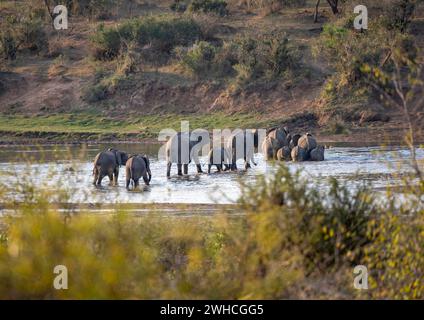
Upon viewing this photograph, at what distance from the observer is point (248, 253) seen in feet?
26.5

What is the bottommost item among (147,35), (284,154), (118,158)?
(118,158)

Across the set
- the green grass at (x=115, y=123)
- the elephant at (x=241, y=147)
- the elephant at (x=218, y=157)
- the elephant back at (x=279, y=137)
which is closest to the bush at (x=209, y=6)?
the green grass at (x=115, y=123)

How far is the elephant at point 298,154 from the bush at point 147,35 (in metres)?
13.8

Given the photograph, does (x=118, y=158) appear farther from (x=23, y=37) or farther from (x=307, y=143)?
(x=23, y=37)

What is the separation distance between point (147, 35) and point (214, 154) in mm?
15080

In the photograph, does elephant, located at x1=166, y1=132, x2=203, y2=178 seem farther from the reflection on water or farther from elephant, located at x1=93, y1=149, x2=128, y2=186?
elephant, located at x1=93, y1=149, x2=128, y2=186

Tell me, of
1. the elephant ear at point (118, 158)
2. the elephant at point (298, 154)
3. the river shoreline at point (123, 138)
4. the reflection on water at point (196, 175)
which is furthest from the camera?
the river shoreline at point (123, 138)

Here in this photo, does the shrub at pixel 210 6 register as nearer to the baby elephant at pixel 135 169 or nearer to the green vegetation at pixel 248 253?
the baby elephant at pixel 135 169

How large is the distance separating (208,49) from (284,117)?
18.5 ft

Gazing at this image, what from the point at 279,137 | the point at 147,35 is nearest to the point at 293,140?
the point at 279,137

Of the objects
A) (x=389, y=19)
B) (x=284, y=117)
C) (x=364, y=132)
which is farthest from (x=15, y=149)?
(x=389, y=19)

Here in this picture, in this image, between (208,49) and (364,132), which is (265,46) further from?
(364,132)

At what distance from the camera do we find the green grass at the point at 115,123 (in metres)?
27.8

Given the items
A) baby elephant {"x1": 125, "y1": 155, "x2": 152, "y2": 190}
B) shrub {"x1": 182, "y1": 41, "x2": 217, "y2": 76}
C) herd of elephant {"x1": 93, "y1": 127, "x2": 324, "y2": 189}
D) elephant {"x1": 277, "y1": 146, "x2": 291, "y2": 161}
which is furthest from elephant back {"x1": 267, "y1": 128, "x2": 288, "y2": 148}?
shrub {"x1": 182, "y1": 41, "x2": 217, "y2": 76}
